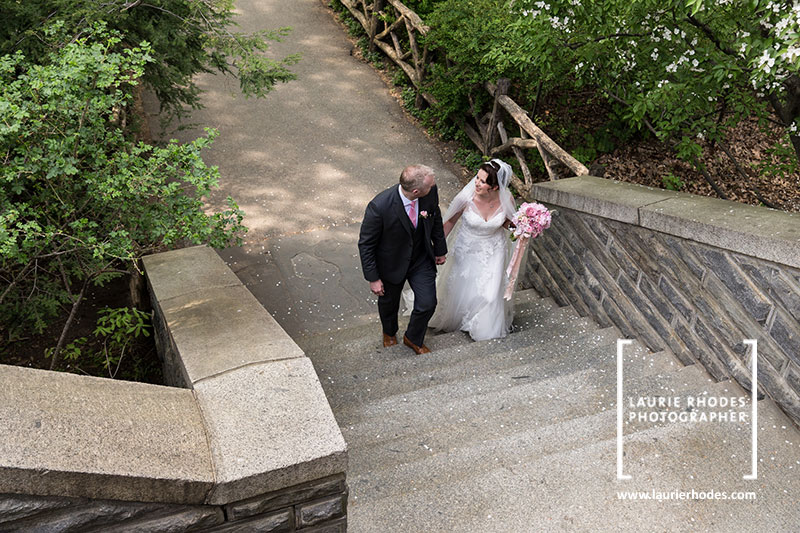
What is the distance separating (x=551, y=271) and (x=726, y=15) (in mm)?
2264

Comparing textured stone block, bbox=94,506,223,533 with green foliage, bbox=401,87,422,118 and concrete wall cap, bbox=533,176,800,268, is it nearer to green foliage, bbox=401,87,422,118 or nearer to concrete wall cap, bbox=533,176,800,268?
concrete wall cap, bbox=533,176,800,268

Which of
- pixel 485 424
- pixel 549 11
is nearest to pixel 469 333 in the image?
pixel 485 424

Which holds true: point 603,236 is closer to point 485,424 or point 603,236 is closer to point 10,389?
point 485,424

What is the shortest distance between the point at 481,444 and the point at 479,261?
6.37 ft

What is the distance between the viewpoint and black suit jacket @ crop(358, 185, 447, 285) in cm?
420

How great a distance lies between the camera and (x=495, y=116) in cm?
794

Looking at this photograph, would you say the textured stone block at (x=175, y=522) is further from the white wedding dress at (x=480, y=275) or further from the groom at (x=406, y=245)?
the white wedding dress at (x=480, y=275)

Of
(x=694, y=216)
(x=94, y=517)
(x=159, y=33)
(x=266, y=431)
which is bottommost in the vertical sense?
(x=94, y=517)

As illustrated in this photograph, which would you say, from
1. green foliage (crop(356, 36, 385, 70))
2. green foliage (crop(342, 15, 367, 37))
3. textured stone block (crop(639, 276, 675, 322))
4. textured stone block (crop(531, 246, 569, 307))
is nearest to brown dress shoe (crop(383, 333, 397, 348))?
textured stone block (crop(531, 246, 569, 307))

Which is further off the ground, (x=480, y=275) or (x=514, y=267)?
(x=514, y=267)

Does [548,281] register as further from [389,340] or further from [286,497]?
[286,497]

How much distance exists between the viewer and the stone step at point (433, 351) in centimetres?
440

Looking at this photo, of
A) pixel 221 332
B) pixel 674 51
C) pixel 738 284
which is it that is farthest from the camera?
pixel 674 51

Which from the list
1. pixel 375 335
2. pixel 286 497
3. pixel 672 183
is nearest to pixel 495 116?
pixel 672 183
